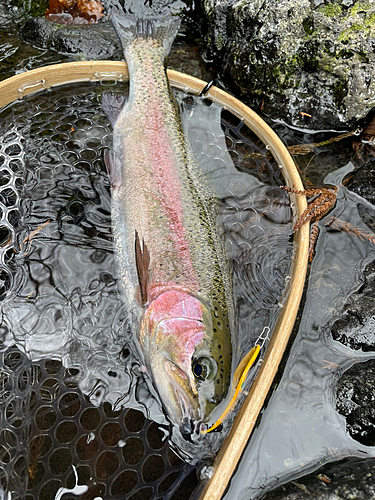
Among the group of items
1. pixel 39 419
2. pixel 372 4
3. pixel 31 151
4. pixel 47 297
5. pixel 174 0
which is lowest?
pixel 39 419

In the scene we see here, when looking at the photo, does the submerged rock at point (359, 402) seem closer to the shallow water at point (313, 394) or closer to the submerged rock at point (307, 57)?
the shallow water at point (313, 394)

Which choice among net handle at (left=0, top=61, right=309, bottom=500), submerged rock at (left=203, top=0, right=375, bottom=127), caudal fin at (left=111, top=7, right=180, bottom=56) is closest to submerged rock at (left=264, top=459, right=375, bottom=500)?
net handle at (left=0, top=61, right=309, bottom=500)

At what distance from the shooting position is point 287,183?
2.85 m

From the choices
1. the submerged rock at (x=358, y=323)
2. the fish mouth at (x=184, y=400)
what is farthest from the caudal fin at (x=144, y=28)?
the fish mouth at (x=184, y=400)

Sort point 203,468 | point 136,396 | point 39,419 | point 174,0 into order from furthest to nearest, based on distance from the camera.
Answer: point 174,0 < point 136,396 < point 39,419 < point 203,468

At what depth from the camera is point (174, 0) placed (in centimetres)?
457

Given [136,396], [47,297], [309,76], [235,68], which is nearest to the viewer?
[136,396]

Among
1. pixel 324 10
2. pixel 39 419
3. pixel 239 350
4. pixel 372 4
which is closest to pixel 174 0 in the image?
pixel 324 10

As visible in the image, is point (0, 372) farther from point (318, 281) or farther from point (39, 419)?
point (318, 281)

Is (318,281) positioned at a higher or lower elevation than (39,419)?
higher

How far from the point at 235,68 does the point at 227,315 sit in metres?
2.81

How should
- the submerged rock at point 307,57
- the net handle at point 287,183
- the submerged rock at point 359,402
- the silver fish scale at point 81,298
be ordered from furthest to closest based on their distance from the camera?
the submerged rock at point 307,57, the submerged rock at point 359,402, the silver fish scale at point 81,298, the net handle at point 287,183

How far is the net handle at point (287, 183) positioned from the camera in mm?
1778

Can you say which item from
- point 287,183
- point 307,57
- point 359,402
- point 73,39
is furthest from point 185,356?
point 73,39
